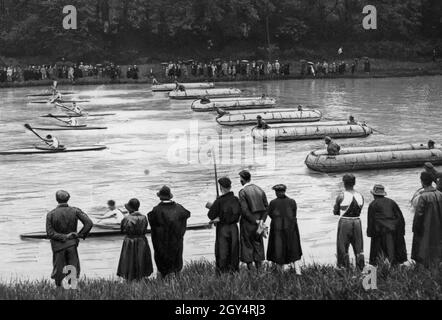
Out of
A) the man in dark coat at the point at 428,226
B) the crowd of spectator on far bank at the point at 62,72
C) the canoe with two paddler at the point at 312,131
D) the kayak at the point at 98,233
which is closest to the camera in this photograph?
the man in dark coat at the point at 428,226

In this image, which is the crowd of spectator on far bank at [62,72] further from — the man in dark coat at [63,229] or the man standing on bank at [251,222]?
the man in dark coat at [63,229]

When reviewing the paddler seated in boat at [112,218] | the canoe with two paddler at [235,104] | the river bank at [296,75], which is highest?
the river bank at [296,75]

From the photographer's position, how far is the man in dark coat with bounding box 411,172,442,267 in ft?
42.2

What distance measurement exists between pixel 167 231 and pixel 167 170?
47.3 feet

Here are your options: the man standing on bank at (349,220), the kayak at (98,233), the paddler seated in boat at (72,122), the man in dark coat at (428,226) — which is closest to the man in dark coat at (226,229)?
→ the man standing on bank at (349,220)

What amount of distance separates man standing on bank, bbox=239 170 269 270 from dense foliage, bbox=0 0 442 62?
67.7m

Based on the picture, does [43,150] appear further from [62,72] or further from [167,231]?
[62,72]

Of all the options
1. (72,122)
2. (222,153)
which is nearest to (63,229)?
(222,153)

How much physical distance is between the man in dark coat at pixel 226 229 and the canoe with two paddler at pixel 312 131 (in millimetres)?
19791

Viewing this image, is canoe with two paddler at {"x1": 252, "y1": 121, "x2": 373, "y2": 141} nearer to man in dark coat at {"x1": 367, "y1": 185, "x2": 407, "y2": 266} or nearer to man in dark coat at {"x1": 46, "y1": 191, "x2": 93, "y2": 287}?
man in dark coat at {"x1": 367, "y1": 185, "x2": 407, "y2": 266}

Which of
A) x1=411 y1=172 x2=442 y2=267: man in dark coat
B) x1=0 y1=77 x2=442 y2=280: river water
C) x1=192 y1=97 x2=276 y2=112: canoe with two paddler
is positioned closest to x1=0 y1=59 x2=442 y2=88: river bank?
x1=0 y1=77 x2=442 y2=280: river water

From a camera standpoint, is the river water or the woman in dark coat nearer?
the woman in dark coat

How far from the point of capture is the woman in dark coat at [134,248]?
12.3 metres

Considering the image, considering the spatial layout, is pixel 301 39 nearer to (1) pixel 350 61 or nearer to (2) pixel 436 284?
(1) pixel 350 61
